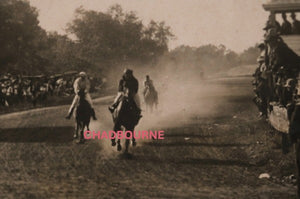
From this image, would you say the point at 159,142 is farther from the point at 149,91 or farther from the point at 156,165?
the point at 149,91

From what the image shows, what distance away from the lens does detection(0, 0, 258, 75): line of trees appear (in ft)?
129

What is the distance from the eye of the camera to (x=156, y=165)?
35.8 feet

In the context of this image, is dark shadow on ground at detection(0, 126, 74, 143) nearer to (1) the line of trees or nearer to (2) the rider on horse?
(2) the rider on horse

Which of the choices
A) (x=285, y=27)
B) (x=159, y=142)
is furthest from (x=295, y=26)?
(x=159, y=142)

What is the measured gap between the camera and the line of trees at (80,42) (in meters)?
39.2

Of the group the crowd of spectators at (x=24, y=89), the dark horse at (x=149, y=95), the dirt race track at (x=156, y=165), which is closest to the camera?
the dirt race track at (x=156, y=165)

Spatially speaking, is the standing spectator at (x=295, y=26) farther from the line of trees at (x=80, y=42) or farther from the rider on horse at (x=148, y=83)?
the line of trees at (x=80, y=42)

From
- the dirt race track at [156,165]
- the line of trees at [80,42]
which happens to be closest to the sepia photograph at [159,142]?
the dirt race track at [156,165]

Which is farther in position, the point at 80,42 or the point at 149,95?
the point at 80,42

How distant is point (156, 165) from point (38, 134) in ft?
23.2

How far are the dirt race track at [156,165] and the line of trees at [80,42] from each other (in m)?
23.4

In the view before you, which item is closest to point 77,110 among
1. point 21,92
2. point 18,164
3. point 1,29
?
point 18,164

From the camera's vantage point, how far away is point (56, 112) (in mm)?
24656

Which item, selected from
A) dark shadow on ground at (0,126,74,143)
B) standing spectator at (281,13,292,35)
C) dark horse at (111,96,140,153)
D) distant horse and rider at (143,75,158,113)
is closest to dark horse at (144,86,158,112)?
distant horse and rider at (143,75,158,113)
